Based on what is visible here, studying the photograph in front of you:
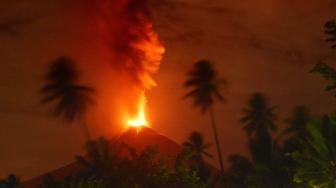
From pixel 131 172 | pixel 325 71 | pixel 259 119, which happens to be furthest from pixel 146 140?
pixel 325 71

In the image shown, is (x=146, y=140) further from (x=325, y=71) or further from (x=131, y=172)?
(x=325, y=71)

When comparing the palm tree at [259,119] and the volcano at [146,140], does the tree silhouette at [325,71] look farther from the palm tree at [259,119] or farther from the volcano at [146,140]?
the volcano at [146,140]

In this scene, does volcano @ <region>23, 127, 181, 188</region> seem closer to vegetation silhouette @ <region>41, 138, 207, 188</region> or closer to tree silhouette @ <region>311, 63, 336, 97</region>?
vegetation silhouette @ <region>41, 138, 207, 188</region>

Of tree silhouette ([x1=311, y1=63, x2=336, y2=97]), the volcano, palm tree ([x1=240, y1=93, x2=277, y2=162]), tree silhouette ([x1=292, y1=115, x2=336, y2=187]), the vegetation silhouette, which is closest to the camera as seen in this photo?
tree silhouette ([x1=311, y1=63, x2=336, y2=97])

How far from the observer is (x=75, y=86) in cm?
6712

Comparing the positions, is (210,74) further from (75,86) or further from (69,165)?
(69,165)

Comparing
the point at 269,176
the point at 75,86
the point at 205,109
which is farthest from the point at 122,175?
the point at 205,109

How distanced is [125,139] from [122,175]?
8308 cm

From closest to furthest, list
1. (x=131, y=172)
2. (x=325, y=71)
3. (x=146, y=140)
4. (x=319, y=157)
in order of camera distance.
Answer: (x=325, y=71) → (x=319, y=157) → (x=131, y=172) → (x=146, y=140)

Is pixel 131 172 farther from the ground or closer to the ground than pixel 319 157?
farther from the ground

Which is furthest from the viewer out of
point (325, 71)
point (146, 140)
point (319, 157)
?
point (146, 140)

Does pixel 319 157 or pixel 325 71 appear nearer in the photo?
pixel 325 71

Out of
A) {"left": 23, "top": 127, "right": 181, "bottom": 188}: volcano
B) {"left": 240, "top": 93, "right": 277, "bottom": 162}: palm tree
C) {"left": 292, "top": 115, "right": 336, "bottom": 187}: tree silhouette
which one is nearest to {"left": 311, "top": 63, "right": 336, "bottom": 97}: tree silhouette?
{"left": 292, "top": 115, "right": 336, "bottom": 187}: tree silhouette

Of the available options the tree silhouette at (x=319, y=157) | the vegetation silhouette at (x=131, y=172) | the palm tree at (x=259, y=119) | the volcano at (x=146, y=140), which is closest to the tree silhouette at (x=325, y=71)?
the tree silhouette at (x=319, y=157)
